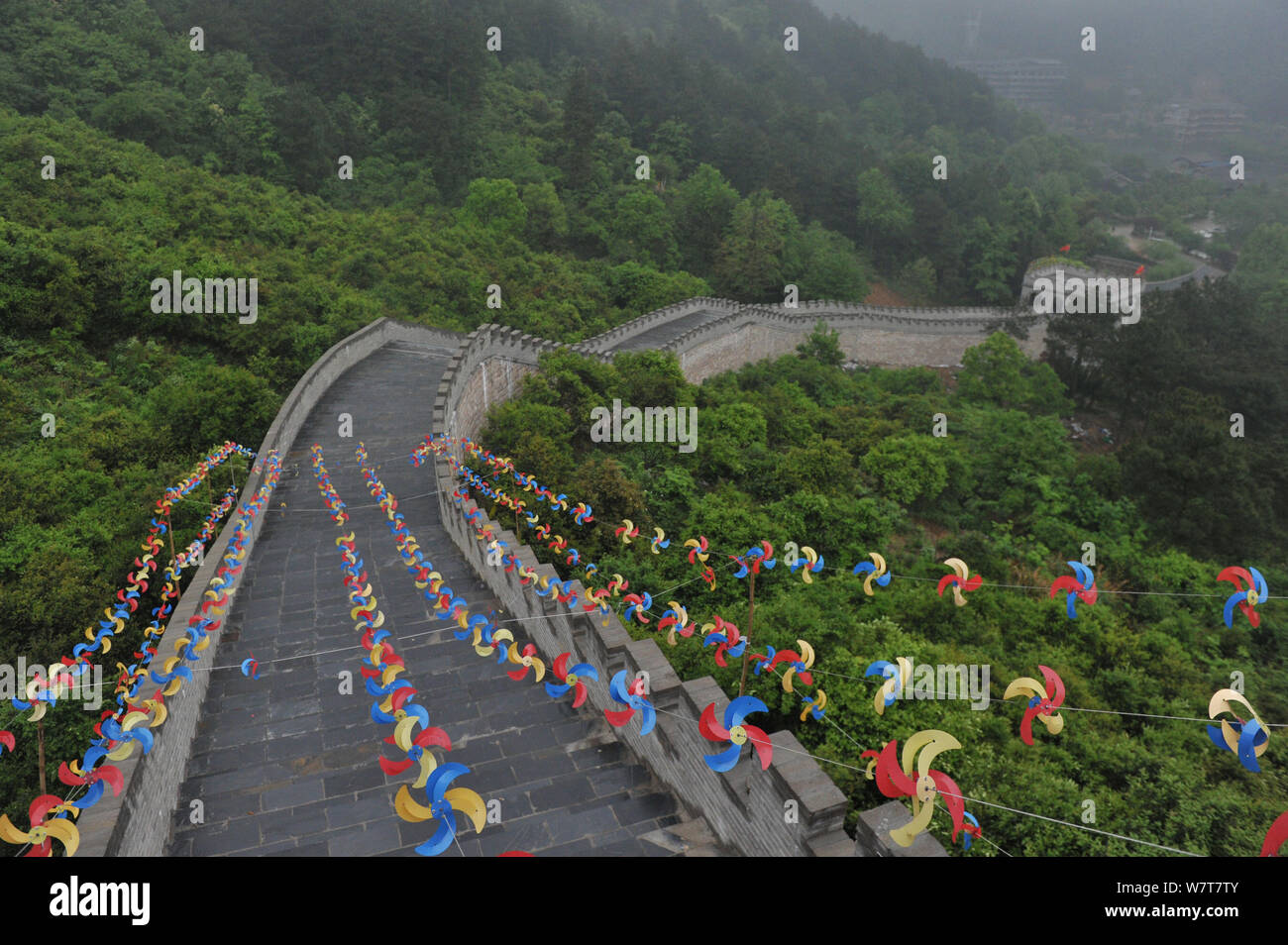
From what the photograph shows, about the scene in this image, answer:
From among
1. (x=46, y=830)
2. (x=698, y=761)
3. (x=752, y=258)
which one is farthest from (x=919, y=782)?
(x=752, y=258)

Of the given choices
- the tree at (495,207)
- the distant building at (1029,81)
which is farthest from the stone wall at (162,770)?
the distant building at (1029,81)

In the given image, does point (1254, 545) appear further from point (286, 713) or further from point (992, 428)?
point (286, 713)

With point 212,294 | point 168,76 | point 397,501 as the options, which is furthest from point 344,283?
point 168,76

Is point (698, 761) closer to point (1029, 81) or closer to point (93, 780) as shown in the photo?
point (93, 780)

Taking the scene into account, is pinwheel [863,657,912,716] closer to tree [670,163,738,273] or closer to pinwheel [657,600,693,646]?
pinwheel [657,600,693,646]

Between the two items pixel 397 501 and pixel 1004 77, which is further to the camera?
pixel 1004 77

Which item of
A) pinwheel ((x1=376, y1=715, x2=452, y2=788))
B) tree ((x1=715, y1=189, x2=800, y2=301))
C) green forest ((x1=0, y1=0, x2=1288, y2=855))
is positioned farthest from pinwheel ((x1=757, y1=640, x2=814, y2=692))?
tree ((x1=715, y1=189, x2=800, y2=301))
